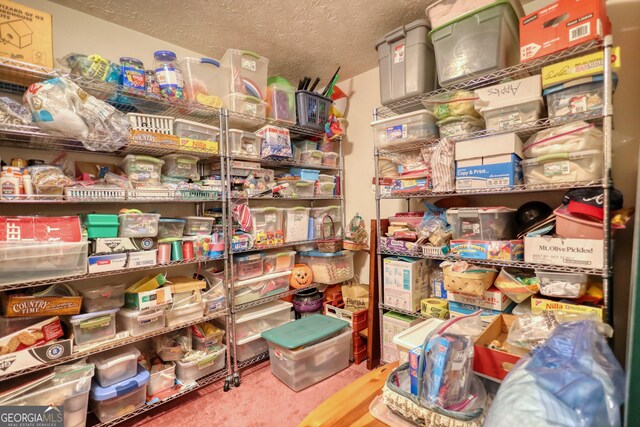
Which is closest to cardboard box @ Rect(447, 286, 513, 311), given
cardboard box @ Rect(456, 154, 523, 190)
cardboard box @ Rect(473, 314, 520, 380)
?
cardboard box @ Rect(473, 314, 520, 380)

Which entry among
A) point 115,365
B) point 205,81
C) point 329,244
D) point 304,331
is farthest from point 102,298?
point 329,244

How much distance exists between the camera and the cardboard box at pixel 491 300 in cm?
165

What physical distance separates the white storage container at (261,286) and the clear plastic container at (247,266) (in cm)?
5

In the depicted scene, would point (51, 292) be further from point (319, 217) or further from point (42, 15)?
point (319, 217)

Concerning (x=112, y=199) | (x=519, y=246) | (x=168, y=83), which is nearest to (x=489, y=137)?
(x=519, y=246)

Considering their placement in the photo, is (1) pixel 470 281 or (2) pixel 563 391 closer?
(2) pixel 563 391

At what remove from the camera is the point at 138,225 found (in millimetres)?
1783

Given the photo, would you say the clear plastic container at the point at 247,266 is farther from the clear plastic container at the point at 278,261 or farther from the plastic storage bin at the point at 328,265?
the plastic storage bin at the point at 328,265

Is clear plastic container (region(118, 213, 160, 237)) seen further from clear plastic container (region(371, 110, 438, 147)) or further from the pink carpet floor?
clear plastic container (region(371, 110, 438, 147))

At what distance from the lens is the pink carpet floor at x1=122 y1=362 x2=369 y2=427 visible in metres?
1.76

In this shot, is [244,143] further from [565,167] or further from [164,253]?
[565,167]

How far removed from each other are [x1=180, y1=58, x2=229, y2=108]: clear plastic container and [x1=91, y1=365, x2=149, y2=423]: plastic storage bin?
68.4 inches

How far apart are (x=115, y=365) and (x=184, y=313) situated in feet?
1.41

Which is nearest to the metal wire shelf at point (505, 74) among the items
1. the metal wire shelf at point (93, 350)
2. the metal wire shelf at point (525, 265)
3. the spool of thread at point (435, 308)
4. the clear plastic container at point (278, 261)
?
the metal wire shelf at point (525, 265)
